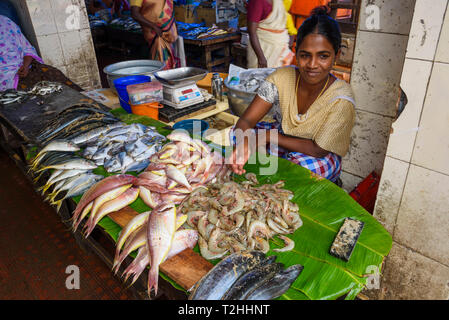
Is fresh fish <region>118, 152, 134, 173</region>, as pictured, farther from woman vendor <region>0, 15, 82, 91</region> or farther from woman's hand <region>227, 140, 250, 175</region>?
woman vendor <region>0, 15, 82, 91</region>

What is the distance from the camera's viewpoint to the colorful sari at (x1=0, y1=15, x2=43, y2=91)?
17.4 feet

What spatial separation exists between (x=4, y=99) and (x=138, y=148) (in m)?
2.57

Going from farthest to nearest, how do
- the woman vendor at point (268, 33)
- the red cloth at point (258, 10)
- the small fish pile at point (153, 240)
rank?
the woman vendor at point (268, 33)
the red cloth at point (258, 10)
the small fish pile at point (153, 240)

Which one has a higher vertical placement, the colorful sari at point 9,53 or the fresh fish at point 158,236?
the colorful sari at point 9,53

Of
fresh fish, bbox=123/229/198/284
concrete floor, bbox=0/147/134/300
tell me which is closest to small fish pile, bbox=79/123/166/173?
fresh fish, bbox=123/229/198/284

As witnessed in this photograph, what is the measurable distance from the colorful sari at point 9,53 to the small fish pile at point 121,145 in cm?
333

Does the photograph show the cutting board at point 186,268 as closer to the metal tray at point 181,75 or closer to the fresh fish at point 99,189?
the fresh fish at point 99,189

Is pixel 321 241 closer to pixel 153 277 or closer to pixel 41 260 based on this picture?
pixel 153 277

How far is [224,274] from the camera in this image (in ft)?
5.36

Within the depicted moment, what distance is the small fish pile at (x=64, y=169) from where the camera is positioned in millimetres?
2516

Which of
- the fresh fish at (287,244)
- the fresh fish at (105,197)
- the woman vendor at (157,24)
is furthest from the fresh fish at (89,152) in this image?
the woman vendor at (157,24)

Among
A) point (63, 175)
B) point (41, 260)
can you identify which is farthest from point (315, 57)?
point (41, 260)

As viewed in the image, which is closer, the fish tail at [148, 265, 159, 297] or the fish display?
the fish tail at [148, 265, 159, 297]

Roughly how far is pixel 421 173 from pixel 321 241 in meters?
1.00
